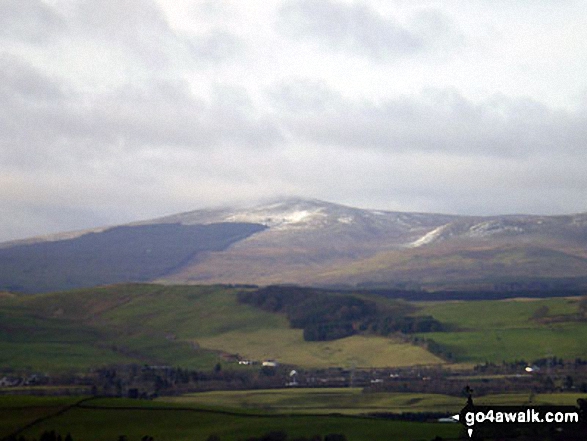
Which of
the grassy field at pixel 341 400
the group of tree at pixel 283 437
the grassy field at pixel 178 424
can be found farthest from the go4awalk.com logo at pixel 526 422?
the grassy field at pixel 341 400

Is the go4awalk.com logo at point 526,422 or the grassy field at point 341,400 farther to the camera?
the grassy field at point 341,400

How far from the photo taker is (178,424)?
118438mm

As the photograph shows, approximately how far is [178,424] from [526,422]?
36.6 metres

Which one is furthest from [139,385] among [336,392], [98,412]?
[98,412]

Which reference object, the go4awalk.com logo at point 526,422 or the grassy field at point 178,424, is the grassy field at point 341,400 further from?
the go4awalk.com logo at point 526,422

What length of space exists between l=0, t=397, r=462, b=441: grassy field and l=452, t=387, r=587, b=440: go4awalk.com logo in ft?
10.6

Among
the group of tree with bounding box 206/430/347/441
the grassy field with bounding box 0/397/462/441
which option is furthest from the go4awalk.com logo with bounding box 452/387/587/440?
the group of tree with bounding box 206/430/347/441

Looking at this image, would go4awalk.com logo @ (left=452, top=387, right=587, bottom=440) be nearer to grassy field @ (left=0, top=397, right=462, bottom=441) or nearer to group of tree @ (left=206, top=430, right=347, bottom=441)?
grassy field @ (left=0, top=397, right=462, bottom=441)

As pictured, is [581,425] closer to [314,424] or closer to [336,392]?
[314,424]

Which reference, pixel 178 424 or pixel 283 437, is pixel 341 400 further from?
pixel 283 437

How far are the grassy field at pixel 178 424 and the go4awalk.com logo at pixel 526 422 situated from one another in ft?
10.6

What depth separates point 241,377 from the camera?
186 metres

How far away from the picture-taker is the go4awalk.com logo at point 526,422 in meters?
96.9

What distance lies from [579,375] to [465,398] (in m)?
30.8
